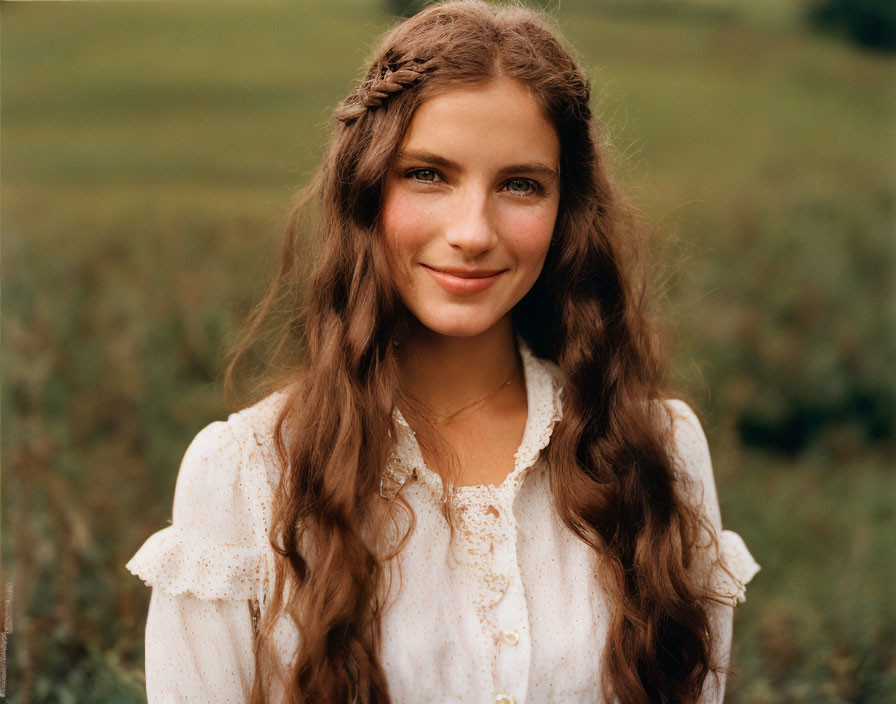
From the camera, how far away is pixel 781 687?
3145 millimetres

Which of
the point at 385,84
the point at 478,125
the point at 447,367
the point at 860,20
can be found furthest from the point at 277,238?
the point at 860,20

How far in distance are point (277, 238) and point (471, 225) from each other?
103 inches

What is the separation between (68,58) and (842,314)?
4.03 meters

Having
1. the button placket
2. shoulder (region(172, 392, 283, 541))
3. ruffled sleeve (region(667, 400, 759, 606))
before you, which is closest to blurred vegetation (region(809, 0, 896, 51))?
ruffled sleeve (region(667, 400, 759, 606))

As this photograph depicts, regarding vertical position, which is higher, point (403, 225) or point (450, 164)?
point (450, 164)

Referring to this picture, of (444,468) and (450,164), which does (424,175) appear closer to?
(450,164)

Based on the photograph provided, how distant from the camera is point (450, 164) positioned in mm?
1808

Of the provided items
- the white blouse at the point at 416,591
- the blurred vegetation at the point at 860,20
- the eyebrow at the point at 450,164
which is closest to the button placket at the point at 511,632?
the white blouse at the point at 416,591

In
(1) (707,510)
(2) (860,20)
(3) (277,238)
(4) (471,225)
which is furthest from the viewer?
(2) (860,20)

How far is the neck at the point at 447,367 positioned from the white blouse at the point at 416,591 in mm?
133

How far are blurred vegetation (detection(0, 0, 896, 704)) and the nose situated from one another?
5.46 feet

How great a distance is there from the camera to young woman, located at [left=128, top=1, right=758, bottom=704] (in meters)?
1.83

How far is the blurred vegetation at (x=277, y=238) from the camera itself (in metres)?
3.51

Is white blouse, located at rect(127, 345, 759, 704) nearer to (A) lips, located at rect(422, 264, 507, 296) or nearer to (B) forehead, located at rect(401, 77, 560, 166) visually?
(A) lips, located at rect(422, 264, 507, 296)
